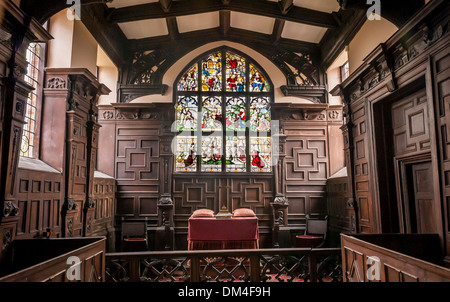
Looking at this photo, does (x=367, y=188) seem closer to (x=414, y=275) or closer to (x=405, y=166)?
(x=405, y=166)

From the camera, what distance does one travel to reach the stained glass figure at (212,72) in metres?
9.26

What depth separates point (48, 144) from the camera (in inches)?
223

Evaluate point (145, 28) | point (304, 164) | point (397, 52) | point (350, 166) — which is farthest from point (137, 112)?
point (397, 52)

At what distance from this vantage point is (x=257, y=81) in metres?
9.36

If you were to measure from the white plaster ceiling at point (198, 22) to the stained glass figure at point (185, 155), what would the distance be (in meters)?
3.10

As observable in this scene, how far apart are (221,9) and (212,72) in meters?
2.19

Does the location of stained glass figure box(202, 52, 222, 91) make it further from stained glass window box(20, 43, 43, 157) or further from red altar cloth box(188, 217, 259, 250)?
stained glass window box(20, 43, 43, 157)

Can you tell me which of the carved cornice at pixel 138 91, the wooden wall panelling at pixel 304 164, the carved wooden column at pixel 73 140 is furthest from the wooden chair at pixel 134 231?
the wooden wall panelling at pixel 304 164

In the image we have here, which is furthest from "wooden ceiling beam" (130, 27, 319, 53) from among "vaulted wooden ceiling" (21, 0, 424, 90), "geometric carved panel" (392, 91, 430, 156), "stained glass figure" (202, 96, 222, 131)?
"geometric carved panel" (392, 91, 430, 156)

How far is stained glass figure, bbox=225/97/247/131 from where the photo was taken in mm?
9109

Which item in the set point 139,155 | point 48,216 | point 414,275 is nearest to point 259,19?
point 139,155

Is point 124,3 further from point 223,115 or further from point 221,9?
point 223,115

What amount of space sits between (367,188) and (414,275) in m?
3.53
